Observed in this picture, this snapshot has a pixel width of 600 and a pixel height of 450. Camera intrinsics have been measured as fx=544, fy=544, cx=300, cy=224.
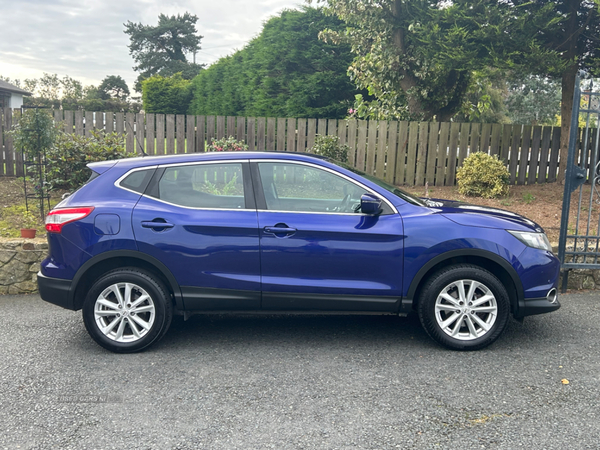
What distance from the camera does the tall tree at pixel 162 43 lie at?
5712 centimetres

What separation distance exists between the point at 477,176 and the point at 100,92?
63.6m

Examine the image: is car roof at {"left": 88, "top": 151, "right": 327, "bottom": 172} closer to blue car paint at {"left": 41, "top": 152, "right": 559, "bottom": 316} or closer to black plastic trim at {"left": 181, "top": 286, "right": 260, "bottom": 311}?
blue car paint at {"left": 41, "top": 152, "right": 559, "bottom": 316}

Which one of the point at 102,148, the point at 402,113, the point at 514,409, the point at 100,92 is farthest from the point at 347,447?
the point at 100,92

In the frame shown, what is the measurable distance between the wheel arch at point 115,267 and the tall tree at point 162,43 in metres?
55.4

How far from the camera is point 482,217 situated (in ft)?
15.0

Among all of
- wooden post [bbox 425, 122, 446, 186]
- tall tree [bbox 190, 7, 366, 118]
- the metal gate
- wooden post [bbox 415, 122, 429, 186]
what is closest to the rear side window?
the metal gate

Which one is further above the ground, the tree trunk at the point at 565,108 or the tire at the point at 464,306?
the tree trunk at the point at 565,108

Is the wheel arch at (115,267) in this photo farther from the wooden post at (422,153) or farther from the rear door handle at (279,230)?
the wooden post at (422,153)

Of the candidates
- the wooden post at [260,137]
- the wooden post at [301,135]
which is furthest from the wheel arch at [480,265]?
the wooden post at [260,137]

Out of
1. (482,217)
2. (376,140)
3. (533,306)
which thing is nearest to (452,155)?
(376,140)

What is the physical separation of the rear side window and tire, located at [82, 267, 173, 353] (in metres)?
0.67

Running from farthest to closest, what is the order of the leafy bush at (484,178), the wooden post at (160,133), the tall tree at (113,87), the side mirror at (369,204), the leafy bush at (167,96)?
the tall tree at (113,87)
the leafy bush at (167,96)
the wooden post at (160,133)
the leafy bush at (484,178)
the side mirror at (369,204)

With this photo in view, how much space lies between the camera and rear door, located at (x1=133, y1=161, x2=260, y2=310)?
4398 mm

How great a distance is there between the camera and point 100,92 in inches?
2594
